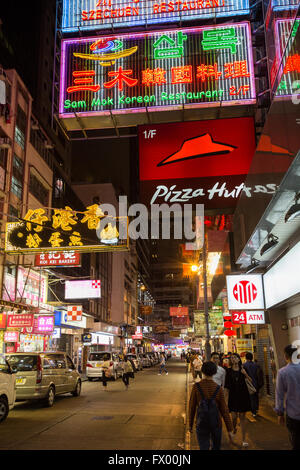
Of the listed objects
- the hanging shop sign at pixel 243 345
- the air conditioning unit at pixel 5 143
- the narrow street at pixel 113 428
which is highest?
the air conditioning unit at pixel 5 143

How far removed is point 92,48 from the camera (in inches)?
443

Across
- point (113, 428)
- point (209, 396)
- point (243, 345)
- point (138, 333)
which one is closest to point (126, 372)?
point (243, 345)

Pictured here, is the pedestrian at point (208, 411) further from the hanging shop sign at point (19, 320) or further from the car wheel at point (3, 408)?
the hanging shop sign at point (19, 320)

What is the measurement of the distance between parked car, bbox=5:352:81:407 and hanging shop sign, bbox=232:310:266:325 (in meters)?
7.12

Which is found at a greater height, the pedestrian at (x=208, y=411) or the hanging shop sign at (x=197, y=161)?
the hanging shop sign at (x=197, y=161)

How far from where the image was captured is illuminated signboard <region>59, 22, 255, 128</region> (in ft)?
34.1

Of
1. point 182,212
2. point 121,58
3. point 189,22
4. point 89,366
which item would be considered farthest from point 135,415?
point 89,366

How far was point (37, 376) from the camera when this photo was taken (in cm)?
1462

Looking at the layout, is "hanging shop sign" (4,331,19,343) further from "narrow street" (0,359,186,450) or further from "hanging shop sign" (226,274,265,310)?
"hanging shop sign" (226,274,265,310)

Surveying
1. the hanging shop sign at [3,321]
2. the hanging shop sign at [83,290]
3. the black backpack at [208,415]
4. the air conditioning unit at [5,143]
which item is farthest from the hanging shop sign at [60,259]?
the black backpack at [208,415]

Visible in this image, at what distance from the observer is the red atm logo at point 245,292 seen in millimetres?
12227

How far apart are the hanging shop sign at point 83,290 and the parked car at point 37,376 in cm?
1397

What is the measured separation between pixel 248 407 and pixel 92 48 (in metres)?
9.68
